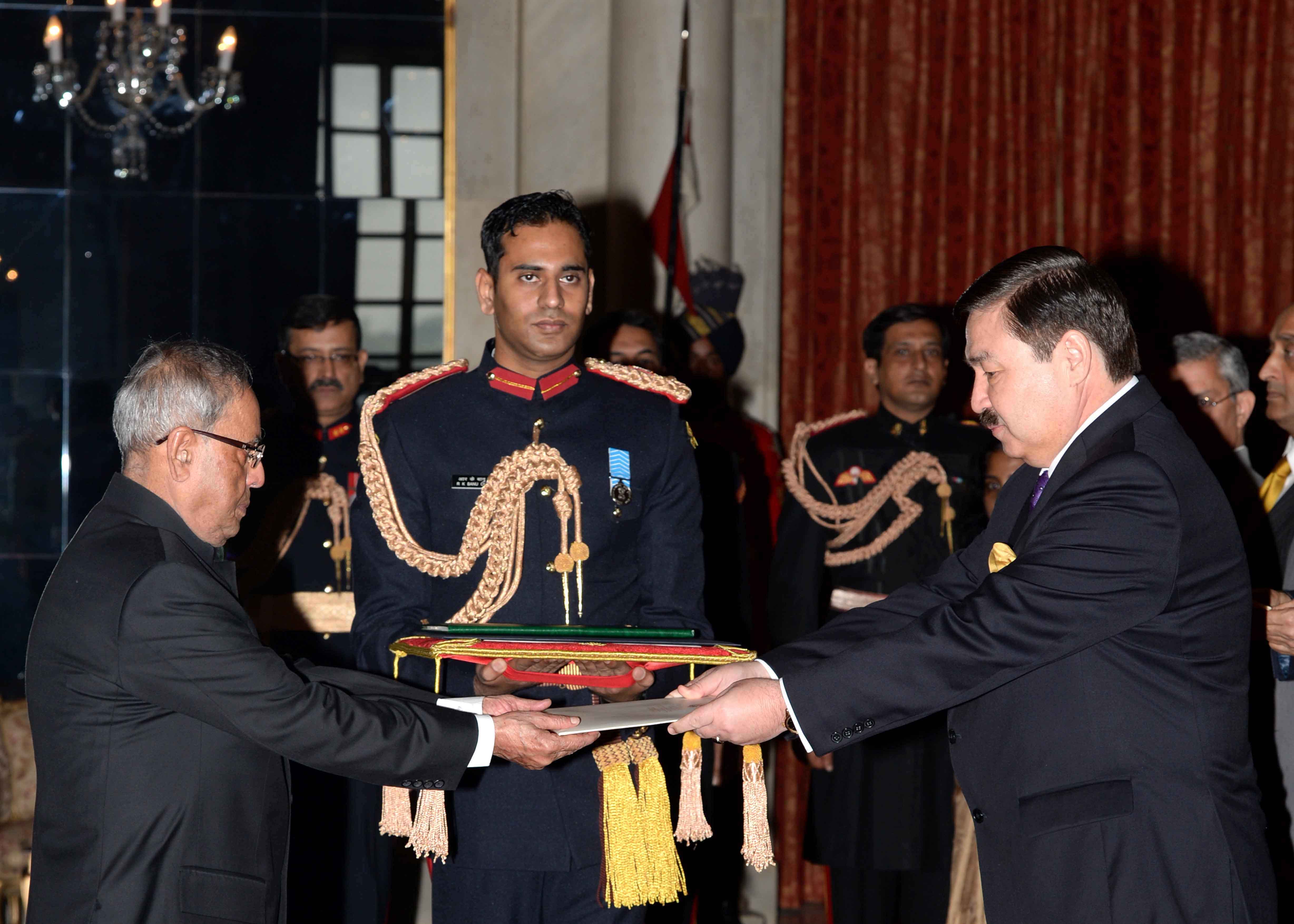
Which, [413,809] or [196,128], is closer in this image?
[413,809]

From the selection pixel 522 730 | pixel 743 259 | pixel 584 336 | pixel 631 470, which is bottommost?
pixel 522 730

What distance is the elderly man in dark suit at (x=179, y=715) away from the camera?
6.53 ft

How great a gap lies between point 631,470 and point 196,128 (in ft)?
11.6

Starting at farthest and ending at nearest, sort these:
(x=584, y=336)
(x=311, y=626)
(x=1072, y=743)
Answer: (x=584, y=336) < (x=311, y=626) < (x=1072, y=743)

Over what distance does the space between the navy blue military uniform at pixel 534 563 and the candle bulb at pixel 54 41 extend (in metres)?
3.25

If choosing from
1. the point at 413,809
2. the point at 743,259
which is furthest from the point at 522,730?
the point at 743,259

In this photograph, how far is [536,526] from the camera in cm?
259

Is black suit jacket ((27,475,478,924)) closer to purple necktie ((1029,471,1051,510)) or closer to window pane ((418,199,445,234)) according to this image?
purple necktie ((1029,471,1051,510))

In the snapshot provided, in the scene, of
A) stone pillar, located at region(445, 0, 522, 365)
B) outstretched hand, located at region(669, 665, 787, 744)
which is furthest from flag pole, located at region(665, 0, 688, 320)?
outstretched hand, located at region(669, 665, 787, 744)

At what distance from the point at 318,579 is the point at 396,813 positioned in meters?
1.65

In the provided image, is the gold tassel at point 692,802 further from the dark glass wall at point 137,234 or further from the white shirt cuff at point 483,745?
the dark glass wall at point 137,234

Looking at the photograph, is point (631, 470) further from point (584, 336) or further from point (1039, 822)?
point (584, 336)

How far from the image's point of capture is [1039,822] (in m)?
1.96

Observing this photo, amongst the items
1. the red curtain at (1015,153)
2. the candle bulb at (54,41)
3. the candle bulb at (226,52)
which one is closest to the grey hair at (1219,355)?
the red curtain at (1015,153)
